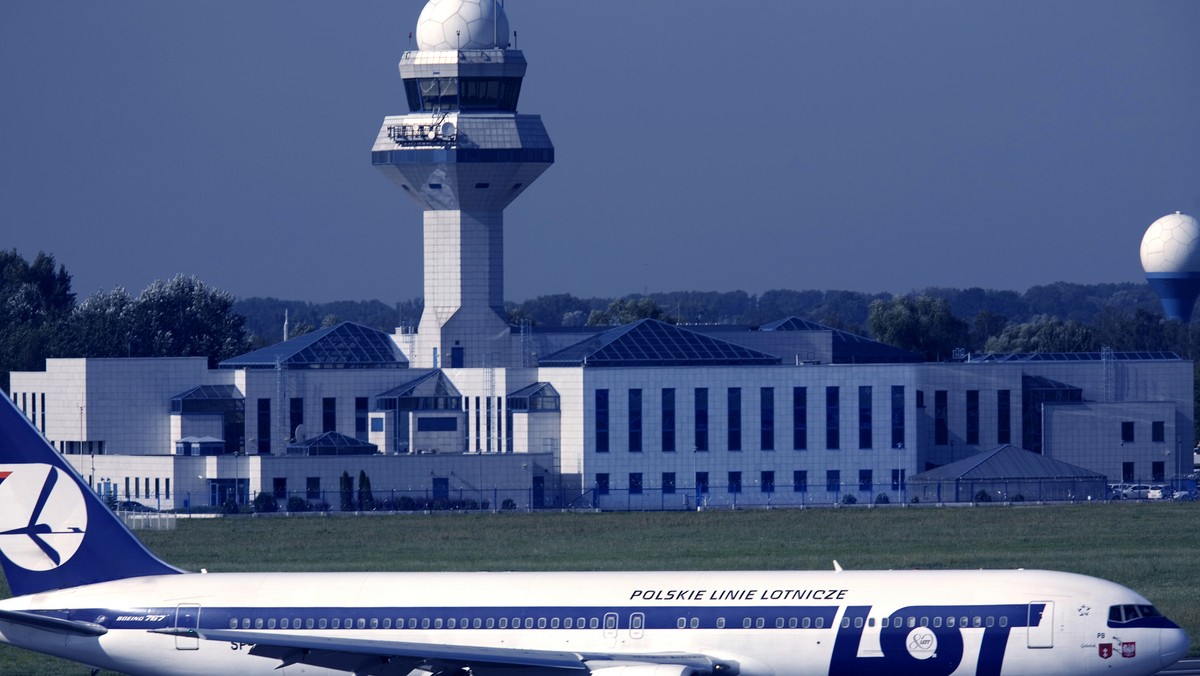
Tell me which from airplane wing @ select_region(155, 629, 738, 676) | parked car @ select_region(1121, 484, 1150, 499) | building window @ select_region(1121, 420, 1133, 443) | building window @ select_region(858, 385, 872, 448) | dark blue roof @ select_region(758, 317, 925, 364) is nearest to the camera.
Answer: airplane wing @ select_region(155, 629, 738, 676)

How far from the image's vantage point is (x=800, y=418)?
158 metres

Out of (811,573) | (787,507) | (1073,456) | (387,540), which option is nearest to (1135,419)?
(1073,456)

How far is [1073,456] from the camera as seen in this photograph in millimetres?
165625

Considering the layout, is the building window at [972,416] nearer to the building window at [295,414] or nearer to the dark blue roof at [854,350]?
the dark blue roof at [854,350]

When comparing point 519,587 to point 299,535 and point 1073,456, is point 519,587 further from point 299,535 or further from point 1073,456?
point 1073,456

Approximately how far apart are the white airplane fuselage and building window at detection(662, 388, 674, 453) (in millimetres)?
106834

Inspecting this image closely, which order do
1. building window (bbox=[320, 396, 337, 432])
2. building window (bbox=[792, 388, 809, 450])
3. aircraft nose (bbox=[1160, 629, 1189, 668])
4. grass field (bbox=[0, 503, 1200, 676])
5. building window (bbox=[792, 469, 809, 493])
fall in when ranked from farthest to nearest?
building window (bbox=[320, 396, 337, 432]), building window (bbox=[792, 388, 809, 450]), building window (bbox=[792, 469, 809, 493]), grass field (bbox=[0, 503, 1200, 676]), aircraft nose (bbox=[1160, 629, 1189, 668])

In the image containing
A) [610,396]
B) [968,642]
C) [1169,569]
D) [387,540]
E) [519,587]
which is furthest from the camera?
[610,396]

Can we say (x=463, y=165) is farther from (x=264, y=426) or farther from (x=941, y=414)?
(x=941, y=414)

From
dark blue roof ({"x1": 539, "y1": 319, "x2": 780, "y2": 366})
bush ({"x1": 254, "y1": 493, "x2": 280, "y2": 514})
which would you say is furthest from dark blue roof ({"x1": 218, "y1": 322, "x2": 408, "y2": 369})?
bush ({"x1": 254, "y1": 493, "x2": 280, "y2": 514})

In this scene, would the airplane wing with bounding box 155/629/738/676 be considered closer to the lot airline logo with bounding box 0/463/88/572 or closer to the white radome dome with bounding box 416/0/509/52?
the lot airline logo with bounding box 0/463/88/572

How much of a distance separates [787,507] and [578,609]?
94.4 metres

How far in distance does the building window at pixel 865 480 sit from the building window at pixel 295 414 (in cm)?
4726

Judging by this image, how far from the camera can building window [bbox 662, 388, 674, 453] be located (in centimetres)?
15700
